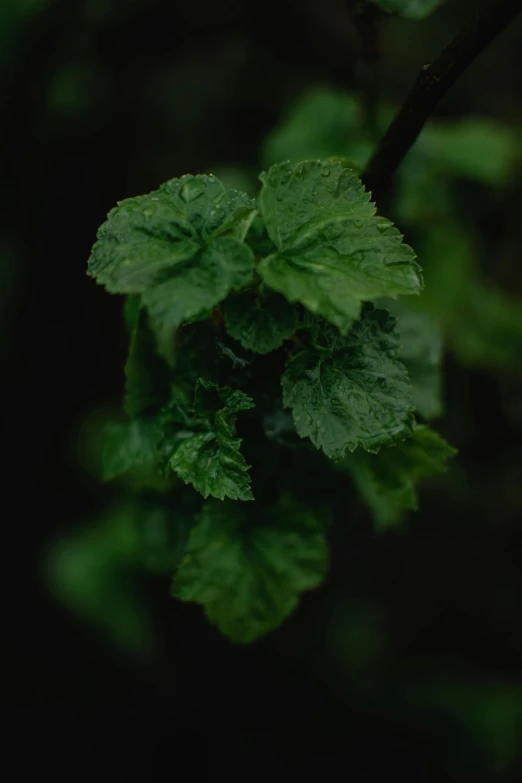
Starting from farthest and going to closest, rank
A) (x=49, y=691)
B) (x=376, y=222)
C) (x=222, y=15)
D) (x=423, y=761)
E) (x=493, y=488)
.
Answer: (x=49, y=691) < (x=423, y=761) < (x=222, y=15) < (x=493, y=488) < (x=376, y=222)

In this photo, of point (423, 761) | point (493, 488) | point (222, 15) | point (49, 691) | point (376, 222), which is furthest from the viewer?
point (49, 691)

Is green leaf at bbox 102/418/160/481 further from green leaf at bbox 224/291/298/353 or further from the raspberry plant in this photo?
green leaf at bbox 224/291/298/353

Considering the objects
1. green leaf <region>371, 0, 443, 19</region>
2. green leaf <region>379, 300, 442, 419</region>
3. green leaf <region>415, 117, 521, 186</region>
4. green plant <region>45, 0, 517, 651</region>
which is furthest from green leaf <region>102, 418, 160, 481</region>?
green leaf <region>415, 117, 521, 186</region>

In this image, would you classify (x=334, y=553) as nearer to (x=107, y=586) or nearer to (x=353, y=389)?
(x=107, y=586)

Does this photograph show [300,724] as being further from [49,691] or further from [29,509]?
[29,509]

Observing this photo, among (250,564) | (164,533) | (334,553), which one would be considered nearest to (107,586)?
(334,553)

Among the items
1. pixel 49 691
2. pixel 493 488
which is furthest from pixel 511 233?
pixel 49 691

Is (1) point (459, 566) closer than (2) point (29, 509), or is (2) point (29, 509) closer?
(1) point (459, 566)
